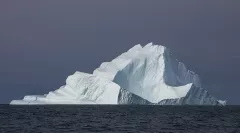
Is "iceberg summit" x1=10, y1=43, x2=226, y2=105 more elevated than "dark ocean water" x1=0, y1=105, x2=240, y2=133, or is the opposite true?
"iceberg summit" x1=10, y1=43, x2=226, y2=105

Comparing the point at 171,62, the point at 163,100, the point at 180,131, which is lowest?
the point at 180,131

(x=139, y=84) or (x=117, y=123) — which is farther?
(x=139, y=84)

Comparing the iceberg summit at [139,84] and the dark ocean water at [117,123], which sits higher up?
the iceberg summit at [139,84]

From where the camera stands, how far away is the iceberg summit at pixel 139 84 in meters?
66.8

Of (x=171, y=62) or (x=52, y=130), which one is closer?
(x=52, y=130)

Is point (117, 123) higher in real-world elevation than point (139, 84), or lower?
lower

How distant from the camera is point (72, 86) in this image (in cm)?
7000

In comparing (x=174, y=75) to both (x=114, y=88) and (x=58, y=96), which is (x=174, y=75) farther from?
(x=58, y=96)

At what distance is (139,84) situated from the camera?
Answer: 69.9m

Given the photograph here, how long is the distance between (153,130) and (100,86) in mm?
36780

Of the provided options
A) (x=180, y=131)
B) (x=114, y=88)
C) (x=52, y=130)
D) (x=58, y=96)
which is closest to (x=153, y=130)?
(x=180, y=131)

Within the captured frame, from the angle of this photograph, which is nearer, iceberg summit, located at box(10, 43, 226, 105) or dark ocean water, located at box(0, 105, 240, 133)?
dark ocean water, located at box(0, 105, 240, 133)

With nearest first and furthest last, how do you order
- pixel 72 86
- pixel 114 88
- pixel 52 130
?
1. pixel 52 130
2. pixel 114 88
3. pixel 72 86

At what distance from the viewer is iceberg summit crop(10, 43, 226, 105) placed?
66.8 m
